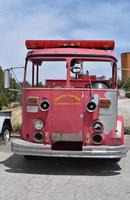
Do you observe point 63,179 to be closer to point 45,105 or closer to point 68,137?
point 68,137

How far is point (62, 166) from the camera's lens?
10578mm

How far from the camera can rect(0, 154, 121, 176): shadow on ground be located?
9.84 metres

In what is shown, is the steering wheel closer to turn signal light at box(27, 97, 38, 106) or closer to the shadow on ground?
turn signal light at box(27, 97, 38, 106)

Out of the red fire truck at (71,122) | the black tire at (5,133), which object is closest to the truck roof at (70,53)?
the red fire truck at (71,122)

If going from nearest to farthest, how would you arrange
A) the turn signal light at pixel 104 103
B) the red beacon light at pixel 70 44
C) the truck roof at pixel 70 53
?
the turn signal light at pixel 104 103 → the truck roof at pixel 70 53 → the red beacon light at pixel 70 44

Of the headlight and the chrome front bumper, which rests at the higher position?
the headlight

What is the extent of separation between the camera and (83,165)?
1077cm

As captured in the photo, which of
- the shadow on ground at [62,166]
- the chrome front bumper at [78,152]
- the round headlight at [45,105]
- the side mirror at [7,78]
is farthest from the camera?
the side mirror at [7,78]

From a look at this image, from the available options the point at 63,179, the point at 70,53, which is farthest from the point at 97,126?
the point at 70,53

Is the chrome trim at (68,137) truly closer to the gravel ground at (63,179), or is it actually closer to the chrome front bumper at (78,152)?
the chrome front bumper at (78,152)

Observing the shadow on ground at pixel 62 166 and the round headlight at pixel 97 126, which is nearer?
the round headlight at pixel 97 126

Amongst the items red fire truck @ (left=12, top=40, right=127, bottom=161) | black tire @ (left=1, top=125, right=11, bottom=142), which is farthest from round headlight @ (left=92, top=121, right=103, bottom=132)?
black tire @ (left=1, top=125, right=11, bottom=142)

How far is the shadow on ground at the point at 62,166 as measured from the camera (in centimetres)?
984

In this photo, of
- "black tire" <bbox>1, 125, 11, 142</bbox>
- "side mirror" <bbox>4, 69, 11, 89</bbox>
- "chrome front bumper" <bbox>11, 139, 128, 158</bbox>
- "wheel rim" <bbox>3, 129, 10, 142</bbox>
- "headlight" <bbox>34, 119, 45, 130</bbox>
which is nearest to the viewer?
"chrome front bumper" <bbox>11, 139, 128, 158</bbox>
